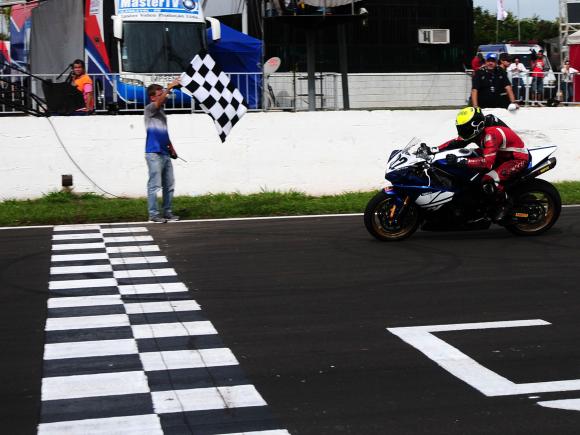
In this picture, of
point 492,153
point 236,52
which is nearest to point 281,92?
point 492,153

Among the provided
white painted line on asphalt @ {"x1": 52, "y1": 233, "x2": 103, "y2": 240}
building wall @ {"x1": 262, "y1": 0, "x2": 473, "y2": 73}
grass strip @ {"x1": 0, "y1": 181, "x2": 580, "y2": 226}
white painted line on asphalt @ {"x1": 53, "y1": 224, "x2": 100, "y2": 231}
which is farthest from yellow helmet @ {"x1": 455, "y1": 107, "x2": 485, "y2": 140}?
building wall @ {"x1": 262, "y1": 0, "x2": 473, "y2": 73}

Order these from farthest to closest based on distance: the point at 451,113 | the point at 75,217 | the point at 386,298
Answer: the point at 451,113, the point at 75,217, the point at 386,298

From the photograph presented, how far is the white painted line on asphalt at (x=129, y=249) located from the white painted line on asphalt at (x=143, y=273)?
1342mm

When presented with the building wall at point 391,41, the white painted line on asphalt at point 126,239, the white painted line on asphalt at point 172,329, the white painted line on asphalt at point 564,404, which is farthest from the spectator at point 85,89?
the building wall at point 391,41

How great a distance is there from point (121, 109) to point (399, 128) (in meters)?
4.59

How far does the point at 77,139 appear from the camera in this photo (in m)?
16.6

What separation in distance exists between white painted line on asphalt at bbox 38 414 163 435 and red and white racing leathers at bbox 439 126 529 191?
24.7 feet

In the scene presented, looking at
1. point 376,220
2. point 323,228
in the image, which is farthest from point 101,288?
point 323,228

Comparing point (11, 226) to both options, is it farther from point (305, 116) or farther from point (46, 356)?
point (46, 356)

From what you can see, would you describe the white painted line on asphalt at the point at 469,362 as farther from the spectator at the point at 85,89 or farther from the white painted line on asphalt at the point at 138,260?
the spectator at the point at 85,89

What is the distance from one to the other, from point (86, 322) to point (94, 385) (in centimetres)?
194

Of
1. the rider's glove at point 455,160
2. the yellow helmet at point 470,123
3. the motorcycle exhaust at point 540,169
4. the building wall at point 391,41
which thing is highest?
the building wall at point 391,41

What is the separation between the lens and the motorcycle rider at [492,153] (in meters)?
12.4

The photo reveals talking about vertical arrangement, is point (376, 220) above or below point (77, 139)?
below
